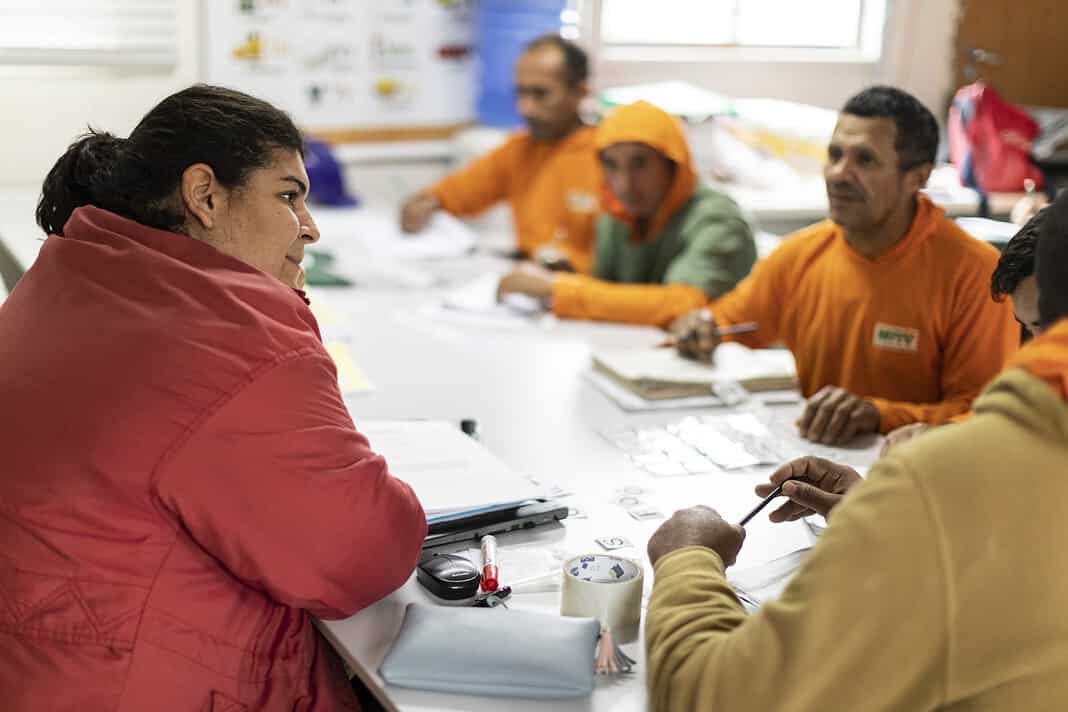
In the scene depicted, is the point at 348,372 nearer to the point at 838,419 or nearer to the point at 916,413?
the point at 838,419

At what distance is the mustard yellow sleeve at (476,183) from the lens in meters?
3.60

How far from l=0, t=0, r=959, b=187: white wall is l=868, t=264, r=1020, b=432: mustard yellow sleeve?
6.50 ft

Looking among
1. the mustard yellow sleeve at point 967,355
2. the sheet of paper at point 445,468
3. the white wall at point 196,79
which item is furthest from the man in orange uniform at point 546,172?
the sheet of paper at point 445,468

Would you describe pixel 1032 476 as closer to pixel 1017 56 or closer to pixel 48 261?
pixel 48 261

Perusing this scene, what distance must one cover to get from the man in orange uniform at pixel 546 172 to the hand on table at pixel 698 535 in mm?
1960

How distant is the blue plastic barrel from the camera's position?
13.3 feet

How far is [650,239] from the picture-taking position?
117 inches

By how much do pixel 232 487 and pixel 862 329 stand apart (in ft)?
4.47

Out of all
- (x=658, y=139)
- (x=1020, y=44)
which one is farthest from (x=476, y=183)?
(x=1020, y=44)

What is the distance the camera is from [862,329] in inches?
87.2

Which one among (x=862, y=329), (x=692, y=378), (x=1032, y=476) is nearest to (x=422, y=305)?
(x=692, y=378)

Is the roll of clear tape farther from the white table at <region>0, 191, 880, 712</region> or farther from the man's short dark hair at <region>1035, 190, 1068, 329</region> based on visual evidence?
the man's short dark hair at <region>1035, 190, 1068, 329</region>

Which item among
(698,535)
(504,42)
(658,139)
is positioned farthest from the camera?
(504,42)

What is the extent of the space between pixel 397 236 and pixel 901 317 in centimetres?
172
